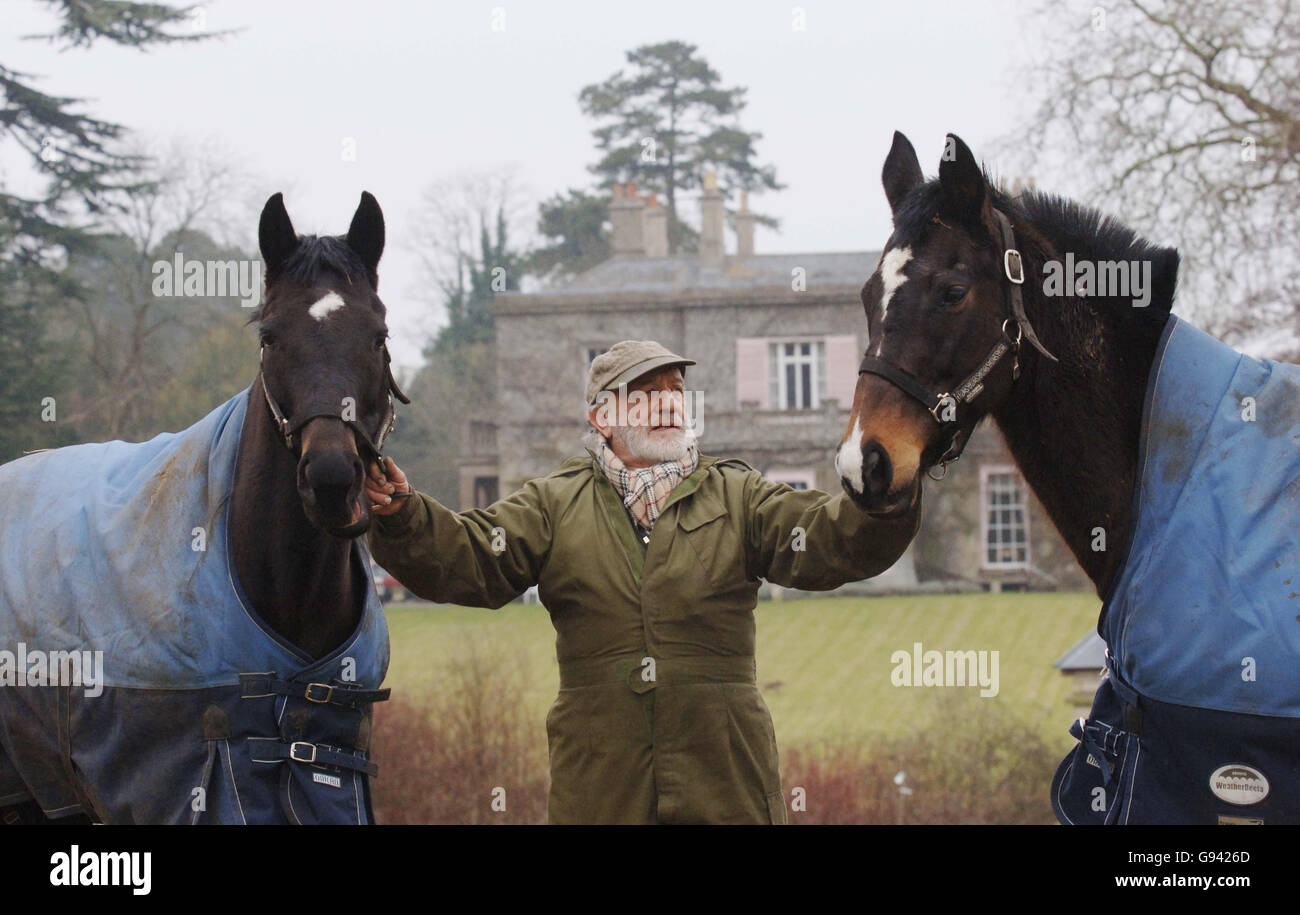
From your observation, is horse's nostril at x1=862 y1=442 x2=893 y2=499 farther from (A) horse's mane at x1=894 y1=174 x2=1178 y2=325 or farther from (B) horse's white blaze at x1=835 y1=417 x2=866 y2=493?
(A) horse's mane at x1=894 y1=174 x2=1178 y2=325

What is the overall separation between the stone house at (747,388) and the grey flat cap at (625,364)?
23879 millimetres

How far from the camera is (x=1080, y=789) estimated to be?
12.8 ft

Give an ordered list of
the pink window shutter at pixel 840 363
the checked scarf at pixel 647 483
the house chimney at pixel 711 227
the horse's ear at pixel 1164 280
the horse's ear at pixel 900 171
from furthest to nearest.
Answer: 1. the house chimney at pixel 711 227
2. the pink window shutter at pixel 840 363
3. the checked scarf at pixel 647 483
4. the horse's ear at pixel 900 171
5. the horse's ear at pixel 1164 280

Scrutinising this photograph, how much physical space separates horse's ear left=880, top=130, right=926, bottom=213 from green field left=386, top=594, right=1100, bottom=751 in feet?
49.3

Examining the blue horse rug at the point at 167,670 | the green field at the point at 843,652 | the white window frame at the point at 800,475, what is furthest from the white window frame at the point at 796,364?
the blue horse rug at the point at 167,670

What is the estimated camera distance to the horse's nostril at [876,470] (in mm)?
3596

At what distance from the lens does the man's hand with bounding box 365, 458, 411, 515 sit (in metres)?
3.88

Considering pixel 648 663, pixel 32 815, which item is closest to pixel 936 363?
pixel 648 663

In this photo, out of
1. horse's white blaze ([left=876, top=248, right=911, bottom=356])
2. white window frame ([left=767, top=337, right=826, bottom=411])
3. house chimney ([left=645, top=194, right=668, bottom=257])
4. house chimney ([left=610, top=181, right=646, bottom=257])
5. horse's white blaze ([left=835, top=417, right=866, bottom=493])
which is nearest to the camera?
horse's white blaze ([left=835, top=417, right=866, bottom=493])

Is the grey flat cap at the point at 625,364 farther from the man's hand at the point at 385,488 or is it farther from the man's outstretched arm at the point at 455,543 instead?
the man's hand at the point at 385,488

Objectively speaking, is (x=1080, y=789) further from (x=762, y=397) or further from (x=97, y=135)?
(x=762, y=397)

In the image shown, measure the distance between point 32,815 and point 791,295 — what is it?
25.1 metres

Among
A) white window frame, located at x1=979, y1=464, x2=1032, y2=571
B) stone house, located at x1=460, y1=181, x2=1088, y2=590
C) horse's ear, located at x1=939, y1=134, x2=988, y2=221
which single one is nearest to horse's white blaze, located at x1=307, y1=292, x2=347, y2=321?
horse's ear, located at x1=939, y1=134, x2=988, y2=221

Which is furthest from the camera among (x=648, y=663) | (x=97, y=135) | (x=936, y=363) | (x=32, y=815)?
(x=97, y=135)
